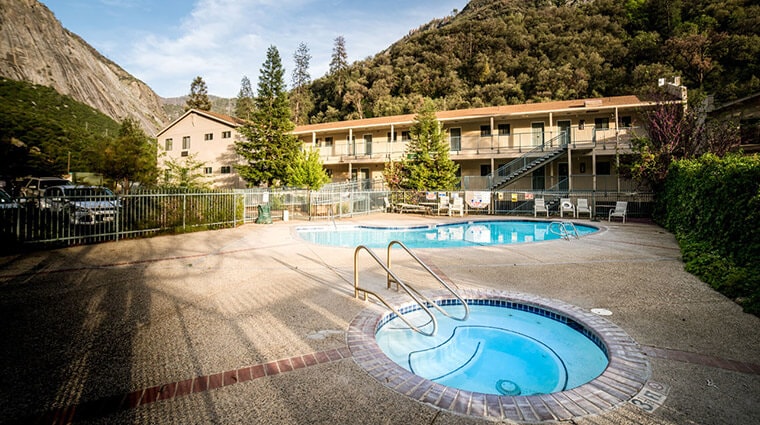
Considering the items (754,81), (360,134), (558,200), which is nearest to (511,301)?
(558,200)

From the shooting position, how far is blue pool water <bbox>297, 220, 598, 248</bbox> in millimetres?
12898

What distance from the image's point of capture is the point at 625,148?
67.1 ft

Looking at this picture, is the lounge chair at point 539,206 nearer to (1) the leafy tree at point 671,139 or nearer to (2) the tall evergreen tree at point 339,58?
(1) the leafy tree at point 671,139

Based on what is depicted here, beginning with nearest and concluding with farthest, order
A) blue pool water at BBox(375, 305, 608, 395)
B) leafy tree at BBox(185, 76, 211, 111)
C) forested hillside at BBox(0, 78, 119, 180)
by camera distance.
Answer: blue pool water at BBox(375, 305, 608, 395) < forested hillside at BBox(0, 78, 119, 180) < leafy tree at BBox(185, 76, 211, 111)

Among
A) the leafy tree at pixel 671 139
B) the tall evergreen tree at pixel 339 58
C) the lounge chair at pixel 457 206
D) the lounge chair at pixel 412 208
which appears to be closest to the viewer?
the leafy tree at pixel 671 139

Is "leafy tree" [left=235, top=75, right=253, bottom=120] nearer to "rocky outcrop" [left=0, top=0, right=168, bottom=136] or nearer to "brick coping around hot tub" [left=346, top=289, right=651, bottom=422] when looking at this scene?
"rocky outcrop" [left=0, top=0, right=168, bottom=136]

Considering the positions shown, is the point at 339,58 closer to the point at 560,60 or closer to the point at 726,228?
the point at 560,60

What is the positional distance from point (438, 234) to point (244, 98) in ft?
221

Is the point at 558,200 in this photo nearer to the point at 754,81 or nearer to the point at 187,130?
the point at 754,81

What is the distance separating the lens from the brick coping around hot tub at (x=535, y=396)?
2.57 meters

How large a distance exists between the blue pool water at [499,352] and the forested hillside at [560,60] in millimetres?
36095

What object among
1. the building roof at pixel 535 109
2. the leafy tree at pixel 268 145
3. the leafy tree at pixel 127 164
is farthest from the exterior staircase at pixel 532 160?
the leafy tree at pixel 127 164

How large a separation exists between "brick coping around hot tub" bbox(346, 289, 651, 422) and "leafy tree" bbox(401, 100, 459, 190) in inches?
708

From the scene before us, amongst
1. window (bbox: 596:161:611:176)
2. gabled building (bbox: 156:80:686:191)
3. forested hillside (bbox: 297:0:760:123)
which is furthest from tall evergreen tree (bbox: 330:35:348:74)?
window (bbox: 596:161:611:176)
